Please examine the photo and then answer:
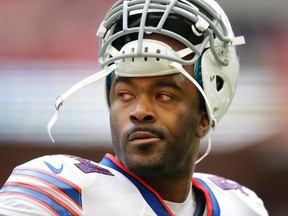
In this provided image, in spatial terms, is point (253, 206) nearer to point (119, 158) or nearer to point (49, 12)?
point (119, 158)

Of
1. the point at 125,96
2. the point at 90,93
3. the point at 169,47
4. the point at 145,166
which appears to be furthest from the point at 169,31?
the point at 90,93

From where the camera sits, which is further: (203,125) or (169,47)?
(203,125)

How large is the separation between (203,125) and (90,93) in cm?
230

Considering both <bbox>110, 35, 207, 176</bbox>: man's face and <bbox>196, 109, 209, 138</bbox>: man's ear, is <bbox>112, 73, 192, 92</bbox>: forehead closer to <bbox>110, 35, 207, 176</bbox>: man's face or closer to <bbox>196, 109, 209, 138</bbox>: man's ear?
<bbox>110, 35, 207, 176</bbox>: man's face

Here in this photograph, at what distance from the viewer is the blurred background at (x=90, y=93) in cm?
377

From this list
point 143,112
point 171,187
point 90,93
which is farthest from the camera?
point 90,93

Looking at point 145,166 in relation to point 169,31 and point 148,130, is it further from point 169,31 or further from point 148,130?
point 169,31

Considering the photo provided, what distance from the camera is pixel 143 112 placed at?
1.55 metres

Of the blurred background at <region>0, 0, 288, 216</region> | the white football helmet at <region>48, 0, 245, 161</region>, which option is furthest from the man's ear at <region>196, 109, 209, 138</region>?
the blurred background at <region>0, 0, 288, 216</region>

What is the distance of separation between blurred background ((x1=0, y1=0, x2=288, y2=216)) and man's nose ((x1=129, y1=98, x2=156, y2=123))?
2.17m

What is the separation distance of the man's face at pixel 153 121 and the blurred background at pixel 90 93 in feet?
6.95

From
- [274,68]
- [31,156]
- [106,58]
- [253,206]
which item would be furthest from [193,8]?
[274,68]

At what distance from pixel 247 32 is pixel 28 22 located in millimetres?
1208

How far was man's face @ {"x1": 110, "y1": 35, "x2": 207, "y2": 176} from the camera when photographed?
1.56 m
